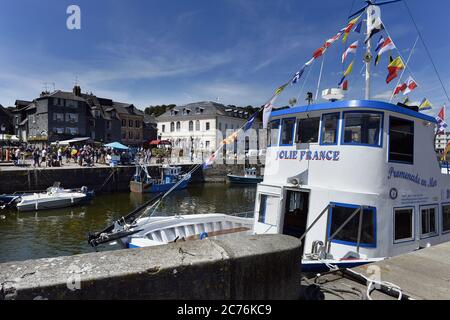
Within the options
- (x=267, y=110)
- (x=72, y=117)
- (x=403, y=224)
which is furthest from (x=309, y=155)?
(x=72, y=117)

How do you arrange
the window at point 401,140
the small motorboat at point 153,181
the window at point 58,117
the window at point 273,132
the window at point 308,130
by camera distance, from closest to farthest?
the window at point 401,140
the window at point 308,130
the window at point 273,132
the small motorboat at point 153,181
the window at point 58,117

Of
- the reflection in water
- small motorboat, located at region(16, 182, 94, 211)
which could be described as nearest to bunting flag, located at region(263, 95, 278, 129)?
the reflection in water

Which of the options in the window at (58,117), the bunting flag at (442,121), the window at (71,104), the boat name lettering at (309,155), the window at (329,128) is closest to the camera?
the boat name lettering at (309,155)

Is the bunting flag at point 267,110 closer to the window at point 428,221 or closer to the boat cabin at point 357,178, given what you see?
the boat cabin at point 357,178

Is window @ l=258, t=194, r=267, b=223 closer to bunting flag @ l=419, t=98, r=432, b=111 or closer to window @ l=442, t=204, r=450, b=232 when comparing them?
window @ l=442, t=204, r=450, b=232

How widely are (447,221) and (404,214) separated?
3.14 meters

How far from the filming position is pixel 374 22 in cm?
927

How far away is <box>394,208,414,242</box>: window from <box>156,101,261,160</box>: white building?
47.9 meters

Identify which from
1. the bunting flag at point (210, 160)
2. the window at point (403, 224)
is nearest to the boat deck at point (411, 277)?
the window at point (403, 224)

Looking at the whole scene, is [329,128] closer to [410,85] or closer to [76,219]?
[410,85]

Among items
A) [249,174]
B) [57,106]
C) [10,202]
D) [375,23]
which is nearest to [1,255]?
[10,202]

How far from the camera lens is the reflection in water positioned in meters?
14.7

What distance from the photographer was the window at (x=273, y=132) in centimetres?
937

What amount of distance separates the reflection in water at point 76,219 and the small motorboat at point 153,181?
1.05m
